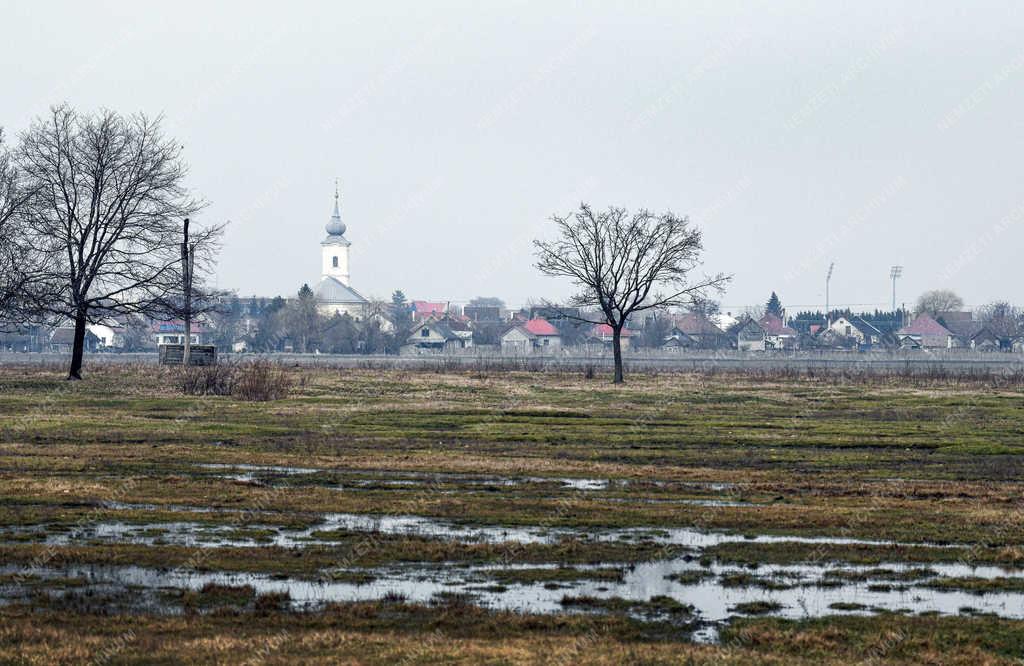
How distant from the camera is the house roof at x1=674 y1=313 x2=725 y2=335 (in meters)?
177

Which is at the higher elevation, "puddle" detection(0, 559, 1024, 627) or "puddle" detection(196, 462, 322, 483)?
"puddle" detection(196, 462, 322, 483)

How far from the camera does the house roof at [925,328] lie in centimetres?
17950

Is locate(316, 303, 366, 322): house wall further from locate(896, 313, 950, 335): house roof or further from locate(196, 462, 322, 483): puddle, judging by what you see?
locate(196, 462, 322, 483): puddle

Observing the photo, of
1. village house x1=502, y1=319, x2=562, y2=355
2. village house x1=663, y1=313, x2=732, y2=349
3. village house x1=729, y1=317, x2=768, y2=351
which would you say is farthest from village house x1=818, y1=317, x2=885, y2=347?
village house x1=502, y1=319, x2=562, y2=355

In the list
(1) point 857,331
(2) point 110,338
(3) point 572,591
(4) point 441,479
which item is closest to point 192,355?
(4) point 441,479

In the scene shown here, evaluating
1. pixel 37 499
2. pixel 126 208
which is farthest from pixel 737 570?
pixel 126 208

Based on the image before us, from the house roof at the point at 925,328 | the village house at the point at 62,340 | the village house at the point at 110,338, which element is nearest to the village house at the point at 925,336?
the house roof at the point at 925,328

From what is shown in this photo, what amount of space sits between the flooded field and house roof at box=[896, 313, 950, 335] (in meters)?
149

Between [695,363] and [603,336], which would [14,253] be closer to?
[695,363]

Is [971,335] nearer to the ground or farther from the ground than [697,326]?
nearer to the ground

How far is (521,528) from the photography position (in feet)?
Answer: 60.2

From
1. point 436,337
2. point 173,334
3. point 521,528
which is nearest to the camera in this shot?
point 521,528

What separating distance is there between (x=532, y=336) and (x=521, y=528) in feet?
512

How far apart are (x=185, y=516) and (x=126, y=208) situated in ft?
135
